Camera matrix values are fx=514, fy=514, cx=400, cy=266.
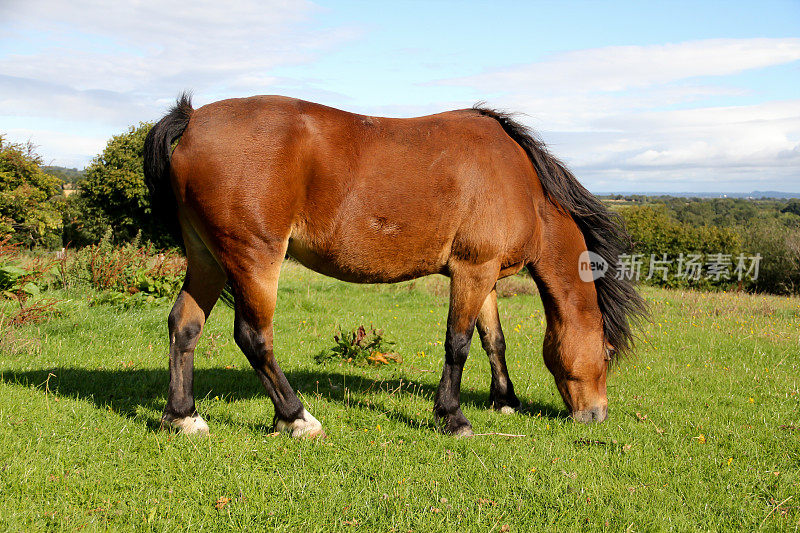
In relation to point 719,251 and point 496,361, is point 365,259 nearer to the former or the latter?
point 496,361

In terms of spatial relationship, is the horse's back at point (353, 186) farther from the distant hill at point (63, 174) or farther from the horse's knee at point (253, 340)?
the distant hill at point (63, 174)

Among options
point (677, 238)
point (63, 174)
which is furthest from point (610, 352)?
point (63, 174)

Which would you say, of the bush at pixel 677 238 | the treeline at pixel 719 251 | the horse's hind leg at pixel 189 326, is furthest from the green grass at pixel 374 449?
the bush at pixel 677 238

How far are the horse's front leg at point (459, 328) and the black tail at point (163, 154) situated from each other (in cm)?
246

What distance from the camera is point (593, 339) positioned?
4.85 m

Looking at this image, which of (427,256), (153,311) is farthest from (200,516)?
(153,311)

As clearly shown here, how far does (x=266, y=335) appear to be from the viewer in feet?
13.4

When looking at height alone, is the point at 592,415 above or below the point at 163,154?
below

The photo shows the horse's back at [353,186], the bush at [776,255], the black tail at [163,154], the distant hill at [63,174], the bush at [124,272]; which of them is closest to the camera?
the horse's back at [353,186]

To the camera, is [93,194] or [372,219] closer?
[372,219]

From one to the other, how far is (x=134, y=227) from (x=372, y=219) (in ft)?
106

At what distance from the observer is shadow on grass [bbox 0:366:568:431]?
4742 millimetres

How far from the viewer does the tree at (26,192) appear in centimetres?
2856

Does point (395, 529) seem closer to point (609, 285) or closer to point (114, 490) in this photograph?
point (114, 490)
